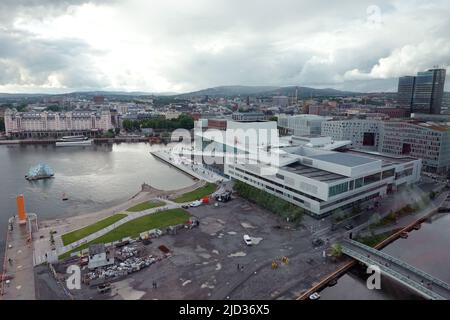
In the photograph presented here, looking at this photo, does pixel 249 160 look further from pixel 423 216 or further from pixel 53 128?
pixel 53 128

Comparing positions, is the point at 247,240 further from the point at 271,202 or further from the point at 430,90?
the point at 430,90

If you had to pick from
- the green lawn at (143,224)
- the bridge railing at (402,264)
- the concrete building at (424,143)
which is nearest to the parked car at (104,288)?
the green lawn at (143,224)

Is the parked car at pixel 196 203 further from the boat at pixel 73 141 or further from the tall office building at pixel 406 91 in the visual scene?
the tall office building at pixel 406 91

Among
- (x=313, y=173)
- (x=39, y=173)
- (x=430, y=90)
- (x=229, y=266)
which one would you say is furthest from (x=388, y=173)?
(x=430, y=90)

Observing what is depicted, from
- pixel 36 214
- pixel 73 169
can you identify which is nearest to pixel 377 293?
pixel 36 214

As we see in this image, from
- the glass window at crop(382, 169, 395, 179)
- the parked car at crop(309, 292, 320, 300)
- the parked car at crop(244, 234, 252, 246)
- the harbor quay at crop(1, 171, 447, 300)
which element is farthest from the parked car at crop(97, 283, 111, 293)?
the glass window at crop(382, 169, 395, 179)

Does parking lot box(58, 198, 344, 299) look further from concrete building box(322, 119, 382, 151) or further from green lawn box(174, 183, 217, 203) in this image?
concrete building box(322, 119, 382, 151)
